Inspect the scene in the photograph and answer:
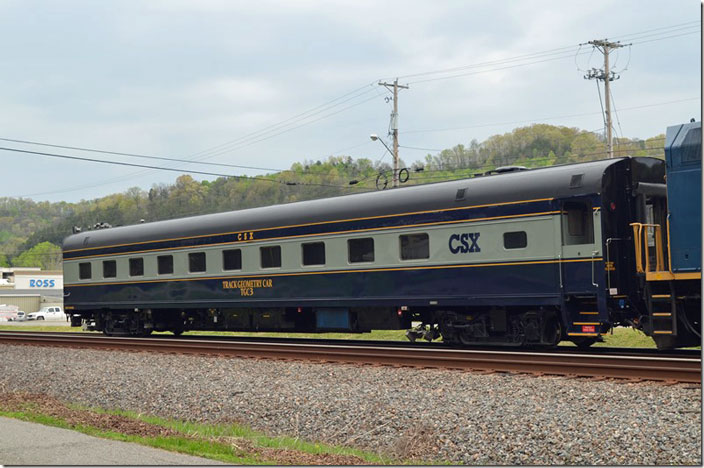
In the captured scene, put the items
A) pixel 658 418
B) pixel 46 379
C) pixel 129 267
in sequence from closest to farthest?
pixel 658 418 < pixel 46 379 < pixel 129 267

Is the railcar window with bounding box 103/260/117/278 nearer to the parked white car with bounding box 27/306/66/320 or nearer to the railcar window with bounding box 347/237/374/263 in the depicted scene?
the railcar window with bounding box 347/237/374/263

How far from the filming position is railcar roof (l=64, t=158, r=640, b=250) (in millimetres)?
16344

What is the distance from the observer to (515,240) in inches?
662

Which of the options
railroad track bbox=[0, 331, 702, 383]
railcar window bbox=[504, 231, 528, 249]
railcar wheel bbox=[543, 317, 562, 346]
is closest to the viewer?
railroad track bbox=[0, 331, 702, 383]

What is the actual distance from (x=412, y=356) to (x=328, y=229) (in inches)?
227

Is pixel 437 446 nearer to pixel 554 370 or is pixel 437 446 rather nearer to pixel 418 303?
pixel 554 370

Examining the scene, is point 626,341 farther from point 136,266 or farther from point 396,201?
point 136,266

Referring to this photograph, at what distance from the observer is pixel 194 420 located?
1165cm

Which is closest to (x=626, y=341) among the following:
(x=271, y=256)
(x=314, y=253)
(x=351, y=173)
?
(x=314, y=253)

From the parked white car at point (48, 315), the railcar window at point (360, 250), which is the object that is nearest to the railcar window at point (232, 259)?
the railcar window at point (360, 250)

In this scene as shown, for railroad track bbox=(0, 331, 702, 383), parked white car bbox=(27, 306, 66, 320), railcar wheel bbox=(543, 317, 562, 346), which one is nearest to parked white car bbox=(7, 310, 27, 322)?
parked white car bbox=(27, 306, 66, 320)

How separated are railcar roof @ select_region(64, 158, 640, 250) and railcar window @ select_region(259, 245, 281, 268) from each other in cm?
65

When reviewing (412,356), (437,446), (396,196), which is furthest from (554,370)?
(396,196)

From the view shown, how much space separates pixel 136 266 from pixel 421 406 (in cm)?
1806
